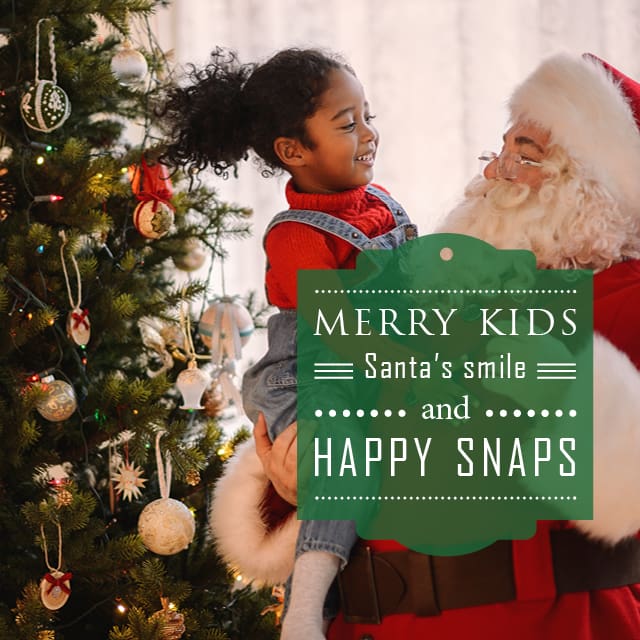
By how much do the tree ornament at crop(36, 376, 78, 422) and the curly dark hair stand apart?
49 cm

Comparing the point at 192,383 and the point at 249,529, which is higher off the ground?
the point at 192,383

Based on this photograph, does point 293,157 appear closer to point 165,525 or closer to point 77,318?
point 77,318

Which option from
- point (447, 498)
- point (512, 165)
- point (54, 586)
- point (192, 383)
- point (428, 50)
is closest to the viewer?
point (447, 498)

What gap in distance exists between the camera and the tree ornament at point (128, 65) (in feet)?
6.70

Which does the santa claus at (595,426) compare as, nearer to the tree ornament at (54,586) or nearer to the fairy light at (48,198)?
the tree ornament at (54,586)

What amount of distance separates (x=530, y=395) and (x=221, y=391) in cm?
111

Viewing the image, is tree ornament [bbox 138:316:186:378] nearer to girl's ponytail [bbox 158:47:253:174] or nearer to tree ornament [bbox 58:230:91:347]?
tree ornament [bbox 58:230:91:347]

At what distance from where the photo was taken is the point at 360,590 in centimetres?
139

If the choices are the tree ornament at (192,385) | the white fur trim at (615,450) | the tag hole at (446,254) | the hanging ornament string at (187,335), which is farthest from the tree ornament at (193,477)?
the white fur trim at (615,450)

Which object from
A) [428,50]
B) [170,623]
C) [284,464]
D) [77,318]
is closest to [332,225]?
[284,464]

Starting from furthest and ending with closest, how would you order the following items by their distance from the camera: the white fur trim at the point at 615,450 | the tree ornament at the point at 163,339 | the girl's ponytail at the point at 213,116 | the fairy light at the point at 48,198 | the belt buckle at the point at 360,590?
1. the tree ornament at the point at 163,339
2. the fairy light at the point at 48,198
3. the girl's ponytail at the point at 213,116
4. the belt buckle at the point at 360,590
5. the white fur trim at the point at 615,450

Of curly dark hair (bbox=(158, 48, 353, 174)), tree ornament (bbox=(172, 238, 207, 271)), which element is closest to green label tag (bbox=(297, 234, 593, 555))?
curly dark hair (bbox=(158, 48, 353, 174))

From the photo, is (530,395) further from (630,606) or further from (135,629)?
(135,629)

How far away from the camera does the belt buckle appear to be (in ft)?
4.50
